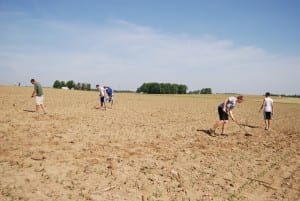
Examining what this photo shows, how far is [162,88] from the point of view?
12875cm

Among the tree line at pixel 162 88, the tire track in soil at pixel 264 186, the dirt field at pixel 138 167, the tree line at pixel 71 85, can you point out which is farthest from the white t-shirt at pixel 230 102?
the tree line at pixel 71 85

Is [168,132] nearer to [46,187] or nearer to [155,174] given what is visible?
[155,174]

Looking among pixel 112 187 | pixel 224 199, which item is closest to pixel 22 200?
pixel 112 187

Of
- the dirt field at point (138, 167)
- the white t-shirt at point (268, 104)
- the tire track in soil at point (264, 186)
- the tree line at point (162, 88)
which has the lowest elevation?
the tire track in soil at point (264, 186)

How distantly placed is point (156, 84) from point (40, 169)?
126 m

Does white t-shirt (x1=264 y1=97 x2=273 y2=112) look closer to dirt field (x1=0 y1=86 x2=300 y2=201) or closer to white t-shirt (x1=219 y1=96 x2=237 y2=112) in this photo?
dirt field (x1=0 y1=86 x2=300 y2=201)

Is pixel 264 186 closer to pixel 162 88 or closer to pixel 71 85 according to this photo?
pixel 162 88

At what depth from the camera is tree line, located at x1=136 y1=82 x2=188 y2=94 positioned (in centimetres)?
12838

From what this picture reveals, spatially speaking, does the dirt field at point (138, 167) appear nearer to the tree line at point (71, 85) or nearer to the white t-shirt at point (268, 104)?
the white t-shirt at point (268, 104)

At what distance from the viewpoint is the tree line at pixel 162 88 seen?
128375 millimetres

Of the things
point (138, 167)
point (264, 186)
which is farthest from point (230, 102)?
point (138, 167)

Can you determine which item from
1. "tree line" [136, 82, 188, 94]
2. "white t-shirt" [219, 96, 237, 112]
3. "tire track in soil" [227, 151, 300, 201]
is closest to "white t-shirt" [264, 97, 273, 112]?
"white t-shirt" [219, 96, 237, 112]

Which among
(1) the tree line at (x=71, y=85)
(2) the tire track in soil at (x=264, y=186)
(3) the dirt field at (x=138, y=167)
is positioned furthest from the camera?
(1) the tree line at (x=71, y=85)

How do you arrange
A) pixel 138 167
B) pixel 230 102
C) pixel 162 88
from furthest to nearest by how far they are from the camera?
pixel 162 88 < pixel 230 102 < pixel 138 167
